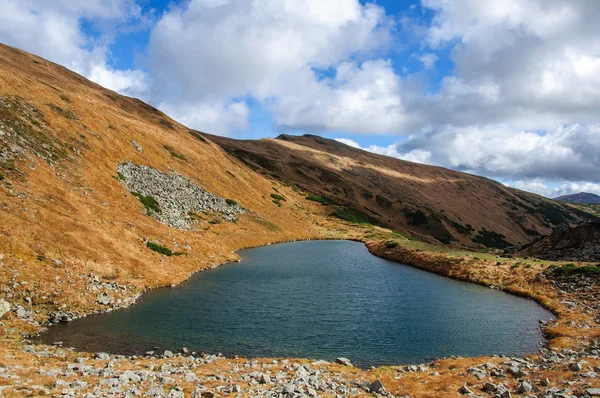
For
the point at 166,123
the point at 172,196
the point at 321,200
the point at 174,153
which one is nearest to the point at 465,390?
the point at 172,196

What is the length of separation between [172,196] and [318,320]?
59.8m

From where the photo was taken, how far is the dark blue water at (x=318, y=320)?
33125 millimetres

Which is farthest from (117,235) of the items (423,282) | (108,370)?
(423,282)

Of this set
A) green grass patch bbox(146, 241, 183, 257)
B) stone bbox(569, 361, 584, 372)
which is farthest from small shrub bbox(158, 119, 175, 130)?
stone bbox(569, 361, 584, 372)

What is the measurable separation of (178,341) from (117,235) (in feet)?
89.3

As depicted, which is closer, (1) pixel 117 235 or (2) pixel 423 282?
(1) pixel 117 235

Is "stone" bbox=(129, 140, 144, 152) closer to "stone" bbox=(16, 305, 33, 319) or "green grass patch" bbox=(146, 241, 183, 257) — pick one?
"green grass patch" bbox=(146, 241, 183, 257)

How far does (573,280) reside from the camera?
55.2 m

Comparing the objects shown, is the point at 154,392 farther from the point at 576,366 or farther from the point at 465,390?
the point at 576,366

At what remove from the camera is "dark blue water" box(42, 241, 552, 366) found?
109 feet

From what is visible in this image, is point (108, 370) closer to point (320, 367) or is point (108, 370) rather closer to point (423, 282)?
point (320, 367)

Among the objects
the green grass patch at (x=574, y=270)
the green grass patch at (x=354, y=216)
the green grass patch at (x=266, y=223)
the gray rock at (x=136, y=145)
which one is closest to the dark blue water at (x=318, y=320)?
the green grass patch at (x=574, y=270)

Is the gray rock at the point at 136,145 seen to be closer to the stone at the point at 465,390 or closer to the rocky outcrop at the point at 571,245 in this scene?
the stone at the point at 465,390

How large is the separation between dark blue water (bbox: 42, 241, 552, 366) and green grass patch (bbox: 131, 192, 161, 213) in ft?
69.6
